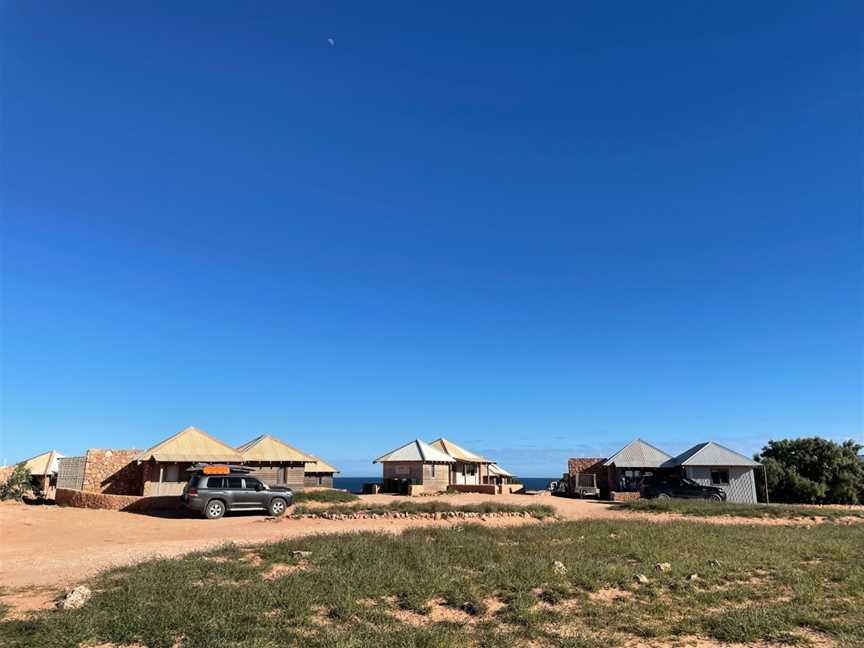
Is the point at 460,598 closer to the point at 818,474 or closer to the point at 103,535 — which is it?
the point at 103,535

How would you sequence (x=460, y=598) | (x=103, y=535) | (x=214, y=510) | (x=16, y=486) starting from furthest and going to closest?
(x=16, y=486) < (x=214, y=510) < (x=103, y=535) < (x=460, y=598)

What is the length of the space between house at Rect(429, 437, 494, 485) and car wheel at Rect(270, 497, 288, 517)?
24225 mm

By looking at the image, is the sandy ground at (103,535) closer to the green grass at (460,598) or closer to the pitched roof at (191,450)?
the green grass at (460,598)

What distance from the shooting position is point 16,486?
33969 millimetres

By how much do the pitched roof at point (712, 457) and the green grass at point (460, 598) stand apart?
25.8 metres

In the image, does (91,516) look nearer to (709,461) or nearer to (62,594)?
(62,594)

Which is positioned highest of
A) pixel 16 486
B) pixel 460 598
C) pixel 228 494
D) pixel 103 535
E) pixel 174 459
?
pixel 174 459

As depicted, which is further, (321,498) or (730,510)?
(321,498)

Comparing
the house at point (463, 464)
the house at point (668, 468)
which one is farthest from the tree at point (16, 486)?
the house at point (668, 468)

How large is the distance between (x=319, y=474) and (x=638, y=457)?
25.2 m

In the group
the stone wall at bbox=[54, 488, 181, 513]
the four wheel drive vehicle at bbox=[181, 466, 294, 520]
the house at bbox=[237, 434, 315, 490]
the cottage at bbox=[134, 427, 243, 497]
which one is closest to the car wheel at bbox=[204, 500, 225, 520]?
the four wheel drive vehicle at bbox=[181, 466, 294, 520]

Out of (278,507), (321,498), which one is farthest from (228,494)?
(321,498)

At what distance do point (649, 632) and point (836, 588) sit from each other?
4924mm

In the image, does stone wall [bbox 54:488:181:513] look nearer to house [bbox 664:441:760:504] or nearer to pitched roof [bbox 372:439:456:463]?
pitched roof [bbox 372:439:456:463]
